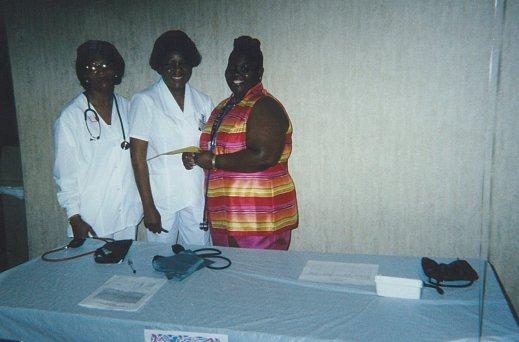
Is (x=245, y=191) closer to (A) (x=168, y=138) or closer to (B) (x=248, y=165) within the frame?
(B) (x=248, y=165)

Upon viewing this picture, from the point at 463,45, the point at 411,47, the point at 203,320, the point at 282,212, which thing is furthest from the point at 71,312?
the point at 463,45

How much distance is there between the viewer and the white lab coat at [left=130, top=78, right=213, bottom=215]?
226 centimetres

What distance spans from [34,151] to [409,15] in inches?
129

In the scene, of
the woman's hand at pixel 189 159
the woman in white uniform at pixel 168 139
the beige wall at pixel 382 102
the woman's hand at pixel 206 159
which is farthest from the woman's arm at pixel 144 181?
the beige wall at pixel 382 102

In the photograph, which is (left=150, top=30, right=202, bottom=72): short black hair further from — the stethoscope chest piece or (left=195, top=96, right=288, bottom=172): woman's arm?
(left=195, top=96, right=288, bottom=172): woman's arm

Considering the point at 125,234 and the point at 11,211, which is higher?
the point at 125,234

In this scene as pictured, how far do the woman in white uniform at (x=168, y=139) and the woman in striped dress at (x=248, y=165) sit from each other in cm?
24

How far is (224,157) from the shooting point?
1.99 m

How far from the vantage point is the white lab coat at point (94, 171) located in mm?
2115

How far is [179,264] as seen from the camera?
4.86ft

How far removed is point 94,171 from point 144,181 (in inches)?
11.5

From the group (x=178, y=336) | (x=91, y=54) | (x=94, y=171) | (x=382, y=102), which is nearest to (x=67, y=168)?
(x=94, y=171)

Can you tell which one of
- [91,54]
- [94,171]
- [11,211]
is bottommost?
[11,211]

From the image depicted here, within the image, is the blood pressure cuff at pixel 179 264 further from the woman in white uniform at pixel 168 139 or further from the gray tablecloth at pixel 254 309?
the woman in white uniform at pixel 168 139
